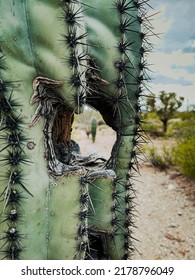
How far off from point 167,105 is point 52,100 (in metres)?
6.17

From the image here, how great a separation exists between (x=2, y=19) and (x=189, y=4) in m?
0.89

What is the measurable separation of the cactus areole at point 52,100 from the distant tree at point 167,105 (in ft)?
18.9

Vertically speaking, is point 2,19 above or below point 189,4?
below

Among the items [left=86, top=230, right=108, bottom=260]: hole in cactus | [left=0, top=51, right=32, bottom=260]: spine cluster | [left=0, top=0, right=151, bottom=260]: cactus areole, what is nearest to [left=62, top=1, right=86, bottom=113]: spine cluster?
[left=0, top=0, right=151, bottom=260]: cactus areole

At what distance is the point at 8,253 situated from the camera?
0.98 m

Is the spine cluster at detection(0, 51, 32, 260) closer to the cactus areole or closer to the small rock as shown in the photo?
the cactus areole

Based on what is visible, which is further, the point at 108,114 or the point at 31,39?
the point at 108,114

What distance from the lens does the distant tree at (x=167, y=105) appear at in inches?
269

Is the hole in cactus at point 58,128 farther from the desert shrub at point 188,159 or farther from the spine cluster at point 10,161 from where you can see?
the desert shrub at point 188,159

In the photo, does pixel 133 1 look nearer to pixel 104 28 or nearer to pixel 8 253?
pixel 104 28

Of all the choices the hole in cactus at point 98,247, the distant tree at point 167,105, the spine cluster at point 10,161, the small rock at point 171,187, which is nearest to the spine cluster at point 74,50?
the spine cluster at point 10,161

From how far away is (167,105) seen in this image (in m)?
6.96

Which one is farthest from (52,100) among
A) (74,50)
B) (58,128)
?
(58,128)
